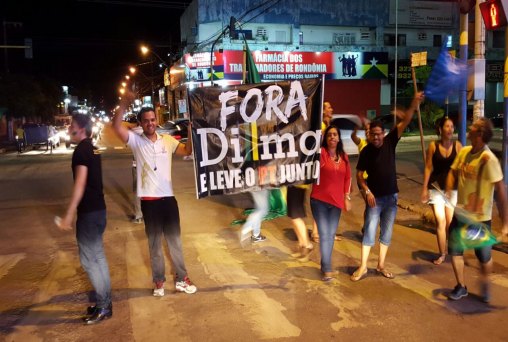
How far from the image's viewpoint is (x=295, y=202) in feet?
20.3

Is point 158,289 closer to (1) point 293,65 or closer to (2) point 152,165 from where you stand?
(2) point 152,165

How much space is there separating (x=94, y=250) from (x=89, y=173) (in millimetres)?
692

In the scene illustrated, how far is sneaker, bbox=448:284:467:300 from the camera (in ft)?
16.0

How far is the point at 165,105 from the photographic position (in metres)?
54.8

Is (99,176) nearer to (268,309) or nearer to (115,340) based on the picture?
(115,340)

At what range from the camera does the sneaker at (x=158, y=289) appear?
5.03 meters

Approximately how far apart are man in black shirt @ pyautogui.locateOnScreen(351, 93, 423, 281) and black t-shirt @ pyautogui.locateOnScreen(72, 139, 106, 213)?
2698mm

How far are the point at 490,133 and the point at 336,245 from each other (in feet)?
9.32

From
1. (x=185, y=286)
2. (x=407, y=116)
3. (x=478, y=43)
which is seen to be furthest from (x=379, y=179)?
(x=478, y=43)

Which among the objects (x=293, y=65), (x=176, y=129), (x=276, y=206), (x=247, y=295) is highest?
(x=293, y=65)

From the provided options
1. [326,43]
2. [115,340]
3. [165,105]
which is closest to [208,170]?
[115,340]

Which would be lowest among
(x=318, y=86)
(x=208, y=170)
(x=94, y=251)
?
(x=94, y=251)

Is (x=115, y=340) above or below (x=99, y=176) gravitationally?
below

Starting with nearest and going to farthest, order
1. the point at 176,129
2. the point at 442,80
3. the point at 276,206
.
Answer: the point at 442,80, the point at 276,206, the point at 176,129
